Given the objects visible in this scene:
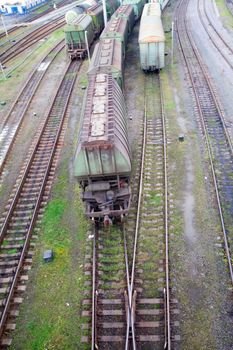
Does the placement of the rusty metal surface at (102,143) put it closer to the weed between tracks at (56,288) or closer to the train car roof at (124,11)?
the weed between tracks at (56,288)

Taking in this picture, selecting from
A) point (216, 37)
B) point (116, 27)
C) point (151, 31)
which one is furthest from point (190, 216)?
point (216, 37)

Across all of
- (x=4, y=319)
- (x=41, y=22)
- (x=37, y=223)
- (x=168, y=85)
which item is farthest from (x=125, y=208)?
(x=41, y=22)

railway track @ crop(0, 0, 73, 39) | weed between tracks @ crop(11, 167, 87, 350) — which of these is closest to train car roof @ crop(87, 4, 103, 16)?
railway track @ crop(0, 0, 73, 39)

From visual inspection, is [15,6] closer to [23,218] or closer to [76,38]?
[76,38]

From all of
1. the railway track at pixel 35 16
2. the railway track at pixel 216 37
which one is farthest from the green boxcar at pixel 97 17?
the railway track at pixel 35 16

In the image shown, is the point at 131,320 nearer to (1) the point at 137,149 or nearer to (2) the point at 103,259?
(2) the point at 103,259

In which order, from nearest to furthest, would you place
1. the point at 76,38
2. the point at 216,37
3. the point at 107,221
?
1. the point at 107,221
2. the point at 76,38
3. the point at 216,37

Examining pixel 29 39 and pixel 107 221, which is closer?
pixel 107 221
